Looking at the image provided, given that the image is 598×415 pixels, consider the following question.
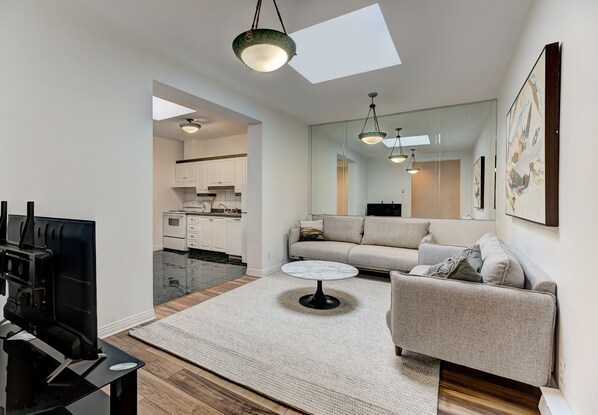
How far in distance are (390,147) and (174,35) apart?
3.81 metres

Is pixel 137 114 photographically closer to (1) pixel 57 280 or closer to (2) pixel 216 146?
(1) pixel 57 280

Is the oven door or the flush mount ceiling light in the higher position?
the flush mount ceiling light

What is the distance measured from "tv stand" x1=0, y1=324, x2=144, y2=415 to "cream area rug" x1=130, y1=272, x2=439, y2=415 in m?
0.88

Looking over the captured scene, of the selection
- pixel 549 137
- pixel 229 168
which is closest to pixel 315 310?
pixel 549 137

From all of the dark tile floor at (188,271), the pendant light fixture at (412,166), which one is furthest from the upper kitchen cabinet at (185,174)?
the pendant light fixture at (412,166)

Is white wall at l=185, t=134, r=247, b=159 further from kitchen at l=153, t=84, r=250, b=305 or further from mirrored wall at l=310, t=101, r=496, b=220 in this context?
mirrored wall at l=310, t=101, r=496, b=220

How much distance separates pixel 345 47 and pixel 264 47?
4.90ft

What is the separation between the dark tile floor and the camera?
364 cm

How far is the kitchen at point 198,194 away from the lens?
493 centimetres

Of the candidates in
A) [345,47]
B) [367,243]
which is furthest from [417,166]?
[345,47]

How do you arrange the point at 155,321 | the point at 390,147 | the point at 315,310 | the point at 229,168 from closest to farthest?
the point at 155,321 < the point at 315,310 < the point at 390,147 < the point at 229,168

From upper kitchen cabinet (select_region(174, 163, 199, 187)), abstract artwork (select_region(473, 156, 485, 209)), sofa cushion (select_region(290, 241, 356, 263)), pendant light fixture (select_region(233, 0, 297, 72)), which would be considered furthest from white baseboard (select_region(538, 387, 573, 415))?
upper kitchen cabinet (select_region(174, 163, 199, 187))

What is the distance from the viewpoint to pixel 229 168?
6.11 metres

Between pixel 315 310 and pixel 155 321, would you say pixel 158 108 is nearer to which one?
pixel 155 321
